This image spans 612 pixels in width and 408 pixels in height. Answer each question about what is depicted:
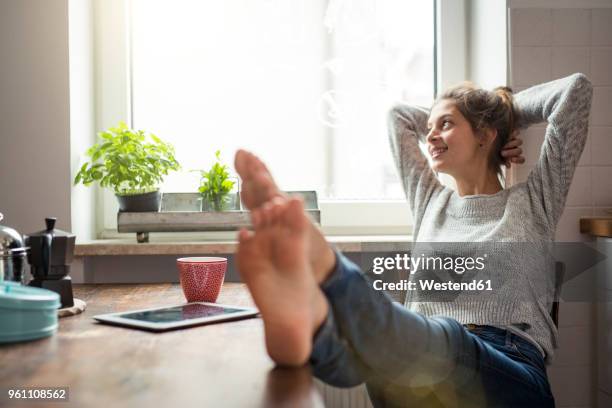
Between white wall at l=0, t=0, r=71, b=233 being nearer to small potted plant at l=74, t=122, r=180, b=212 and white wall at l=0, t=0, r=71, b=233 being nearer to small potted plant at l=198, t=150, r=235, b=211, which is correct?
small potted plant at l=74, t=122, r=180, b=212

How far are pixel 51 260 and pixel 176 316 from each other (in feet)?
0.82

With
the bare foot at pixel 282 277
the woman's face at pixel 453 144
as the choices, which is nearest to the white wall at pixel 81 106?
the woman's face at pixel 453 144

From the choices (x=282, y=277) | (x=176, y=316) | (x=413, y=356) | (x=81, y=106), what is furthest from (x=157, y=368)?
(x=81, y=106)

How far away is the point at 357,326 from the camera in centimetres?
89

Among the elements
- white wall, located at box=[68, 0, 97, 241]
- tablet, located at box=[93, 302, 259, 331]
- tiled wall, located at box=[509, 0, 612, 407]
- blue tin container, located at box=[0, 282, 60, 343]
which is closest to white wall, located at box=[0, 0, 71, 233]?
white wall, located at box=[68, 0, 97, 241]

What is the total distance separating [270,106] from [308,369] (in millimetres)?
1494

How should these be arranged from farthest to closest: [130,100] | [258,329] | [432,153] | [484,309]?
[130,100]
[432,153]
[484,309]
[258,329]

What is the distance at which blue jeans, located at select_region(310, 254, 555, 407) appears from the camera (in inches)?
33.7

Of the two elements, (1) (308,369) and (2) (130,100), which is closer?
(1) (308,369)

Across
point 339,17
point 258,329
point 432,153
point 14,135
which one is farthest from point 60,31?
point 258,329

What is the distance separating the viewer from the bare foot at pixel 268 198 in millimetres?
834

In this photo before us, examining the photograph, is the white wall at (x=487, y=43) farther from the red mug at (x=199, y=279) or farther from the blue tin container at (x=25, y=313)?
the blue tin container at (x=25, y=313)

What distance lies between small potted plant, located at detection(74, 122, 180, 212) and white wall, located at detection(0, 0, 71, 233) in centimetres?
9

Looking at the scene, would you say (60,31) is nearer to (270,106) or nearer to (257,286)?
(270,106)
